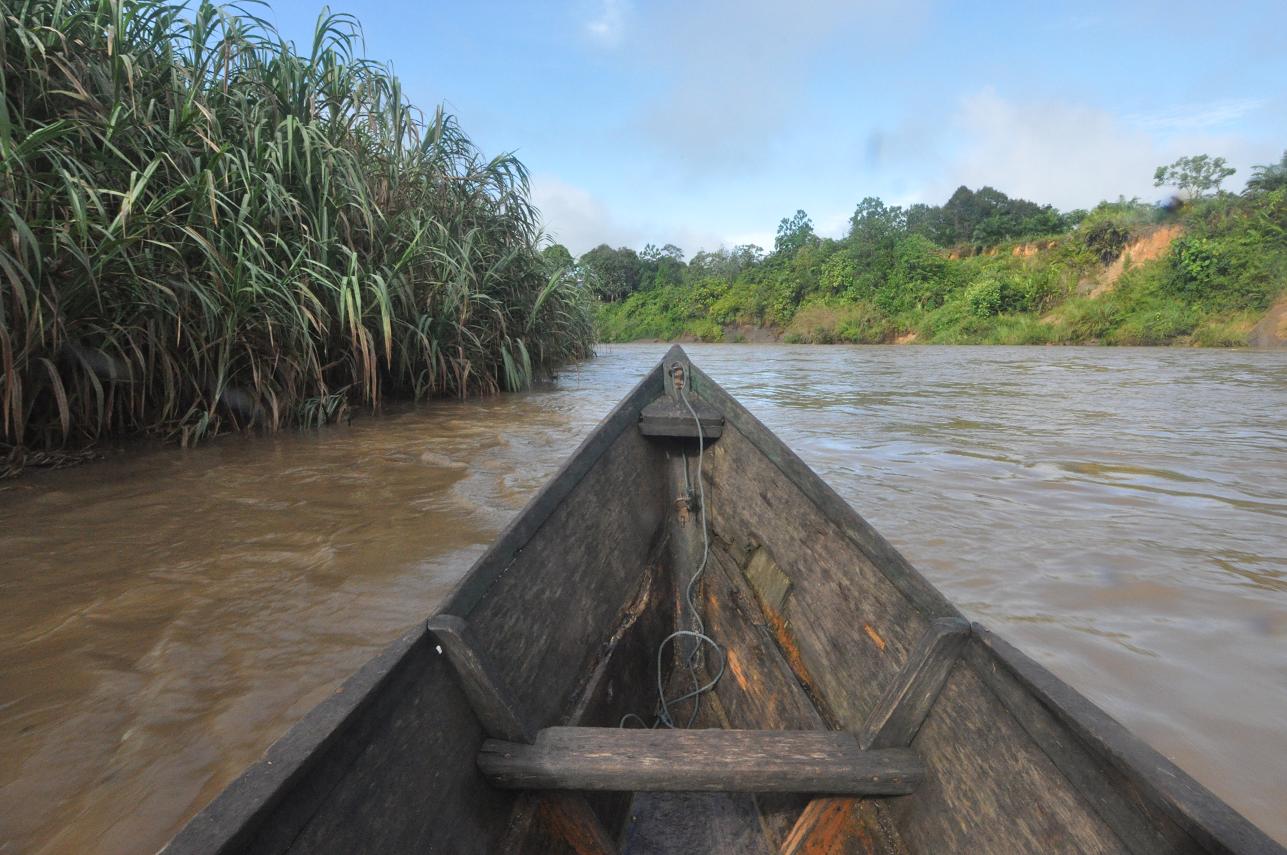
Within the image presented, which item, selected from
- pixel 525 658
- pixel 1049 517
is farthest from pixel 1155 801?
pixel 1049 517

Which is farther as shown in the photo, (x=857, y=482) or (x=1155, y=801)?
(x=857, y=482)

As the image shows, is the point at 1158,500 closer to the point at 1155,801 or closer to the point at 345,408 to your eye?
the point at 1155,801

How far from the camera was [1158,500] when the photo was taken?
2.78 m

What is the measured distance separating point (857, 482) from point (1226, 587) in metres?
1.50

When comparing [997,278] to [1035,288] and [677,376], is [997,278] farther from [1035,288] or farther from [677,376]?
[677,376]

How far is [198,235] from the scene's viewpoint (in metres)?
3.14

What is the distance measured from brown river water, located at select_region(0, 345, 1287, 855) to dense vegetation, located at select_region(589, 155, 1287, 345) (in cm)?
534

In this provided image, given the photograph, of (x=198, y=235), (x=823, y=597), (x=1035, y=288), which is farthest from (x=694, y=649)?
(x=1035, y=288)

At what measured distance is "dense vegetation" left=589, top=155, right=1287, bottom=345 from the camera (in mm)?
16969

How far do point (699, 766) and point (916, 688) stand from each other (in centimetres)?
34

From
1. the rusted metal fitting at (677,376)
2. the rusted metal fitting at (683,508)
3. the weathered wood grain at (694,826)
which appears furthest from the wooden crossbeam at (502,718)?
the rusted metal fitting at (677,376)

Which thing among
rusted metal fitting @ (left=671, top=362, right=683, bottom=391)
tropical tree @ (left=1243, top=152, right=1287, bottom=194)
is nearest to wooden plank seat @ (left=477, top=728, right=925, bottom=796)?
rusted metal fitting @ (left=671, top=362, right=683, bottom=391)

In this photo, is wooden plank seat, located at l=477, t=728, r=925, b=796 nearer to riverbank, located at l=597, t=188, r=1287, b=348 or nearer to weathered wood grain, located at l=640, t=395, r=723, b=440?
weathered wood grain, located at l=640, t=395, r=723, b=440

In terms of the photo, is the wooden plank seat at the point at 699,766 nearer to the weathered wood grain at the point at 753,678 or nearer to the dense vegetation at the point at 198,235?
the weathered wood grain at the point at 753,678
